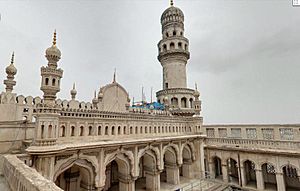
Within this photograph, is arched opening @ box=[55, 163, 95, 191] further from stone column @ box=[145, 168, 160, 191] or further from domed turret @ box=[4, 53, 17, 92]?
domed turret @ box=[4, 53, 17, 92]

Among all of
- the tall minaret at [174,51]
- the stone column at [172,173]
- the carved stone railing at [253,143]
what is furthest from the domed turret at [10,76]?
the carved stone railing at [253,143]

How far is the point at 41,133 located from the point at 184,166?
18.1m

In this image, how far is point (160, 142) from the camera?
17328mm

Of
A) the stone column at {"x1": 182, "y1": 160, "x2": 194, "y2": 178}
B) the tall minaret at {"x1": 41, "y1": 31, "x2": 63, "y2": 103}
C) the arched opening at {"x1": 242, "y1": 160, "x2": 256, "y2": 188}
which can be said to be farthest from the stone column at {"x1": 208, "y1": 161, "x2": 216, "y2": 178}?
the tall minaret at {"x1": 41, "y1": 31, "x2": 63, "y2": 103}

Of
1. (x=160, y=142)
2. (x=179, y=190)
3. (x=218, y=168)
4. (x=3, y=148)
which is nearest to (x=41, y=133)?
(x=3, y=148)

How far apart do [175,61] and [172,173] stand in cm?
1684

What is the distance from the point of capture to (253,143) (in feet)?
68.7

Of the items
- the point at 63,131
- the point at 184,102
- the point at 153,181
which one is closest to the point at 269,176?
the point at 184,102

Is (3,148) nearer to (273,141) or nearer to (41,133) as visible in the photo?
(41,133)

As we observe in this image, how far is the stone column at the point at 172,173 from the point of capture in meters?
19.4

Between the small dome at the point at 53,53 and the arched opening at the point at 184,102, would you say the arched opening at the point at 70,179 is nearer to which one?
the small dome at the point at 53,53

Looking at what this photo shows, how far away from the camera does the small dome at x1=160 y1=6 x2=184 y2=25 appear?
30125 mm

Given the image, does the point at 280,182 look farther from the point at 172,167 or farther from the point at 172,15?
the point at 172,15

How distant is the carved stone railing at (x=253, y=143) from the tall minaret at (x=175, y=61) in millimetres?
4989
